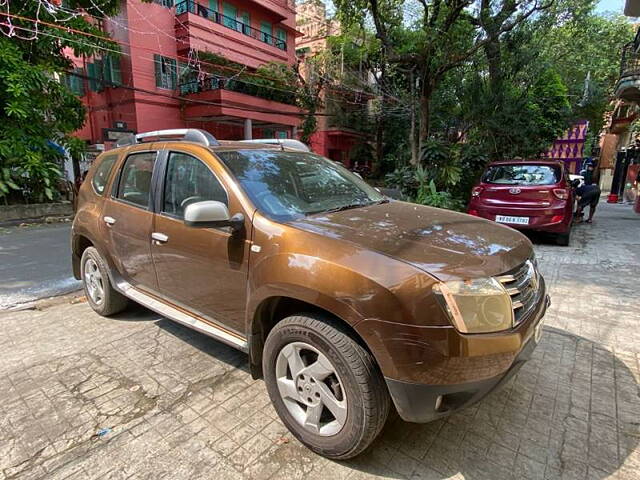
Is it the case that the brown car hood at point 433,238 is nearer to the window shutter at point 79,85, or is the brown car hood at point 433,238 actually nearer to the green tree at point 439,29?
the green tree at point 439,29

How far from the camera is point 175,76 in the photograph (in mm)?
17734

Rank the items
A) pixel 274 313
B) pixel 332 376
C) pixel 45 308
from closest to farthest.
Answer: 1. pixel 332 376
2. pixel 274 313
3. pixel 45 308

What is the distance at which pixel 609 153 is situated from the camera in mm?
30938

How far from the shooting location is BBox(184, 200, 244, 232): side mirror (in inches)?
86.0

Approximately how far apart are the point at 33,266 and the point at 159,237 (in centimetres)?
439

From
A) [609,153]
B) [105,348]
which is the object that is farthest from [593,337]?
[609,153]

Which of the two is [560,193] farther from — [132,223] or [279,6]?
[279,6]

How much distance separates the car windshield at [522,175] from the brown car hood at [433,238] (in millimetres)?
5108

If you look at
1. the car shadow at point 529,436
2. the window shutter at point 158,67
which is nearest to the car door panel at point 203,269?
the car shadow at point 529,436

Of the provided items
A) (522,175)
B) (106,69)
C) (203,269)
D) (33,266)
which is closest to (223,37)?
(106,69)

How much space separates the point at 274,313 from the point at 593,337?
2.98 metres

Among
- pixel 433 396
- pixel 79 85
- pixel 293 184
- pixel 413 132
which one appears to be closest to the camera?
pixel 433 396

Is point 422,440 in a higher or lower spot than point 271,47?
lower

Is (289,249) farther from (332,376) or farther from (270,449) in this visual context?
(270,449)
